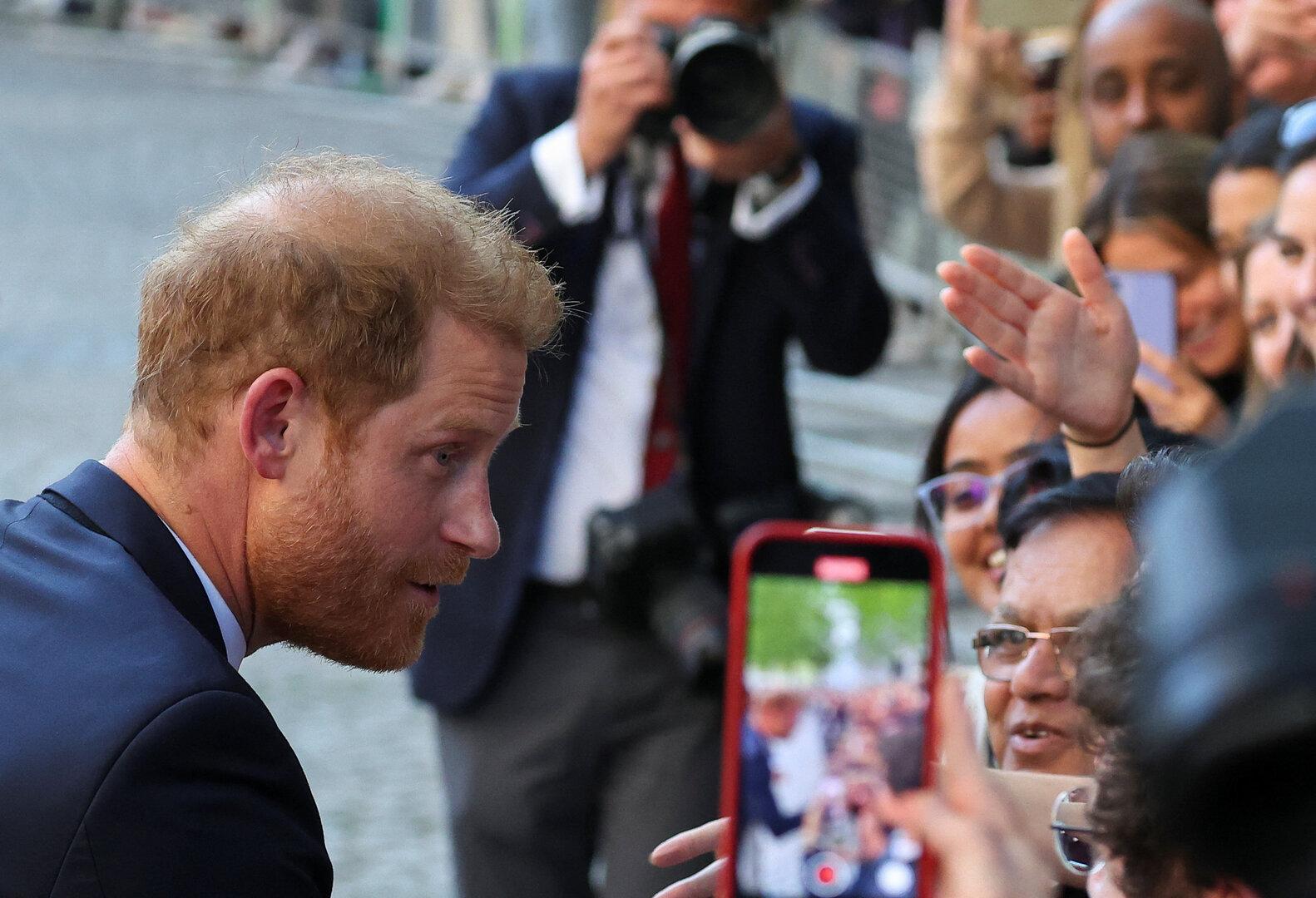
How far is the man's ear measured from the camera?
1.61 meters

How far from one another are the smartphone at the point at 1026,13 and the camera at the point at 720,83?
0.81m

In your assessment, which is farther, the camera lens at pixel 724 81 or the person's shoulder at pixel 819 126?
the person's shoulder at pixel 819 126

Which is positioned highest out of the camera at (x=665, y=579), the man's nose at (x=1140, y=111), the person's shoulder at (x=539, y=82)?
the man's nose at (x=1140, y=111)

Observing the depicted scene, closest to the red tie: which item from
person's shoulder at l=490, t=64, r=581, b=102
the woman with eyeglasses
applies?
person's shoulder at l=490, t=64, r=581, b=102

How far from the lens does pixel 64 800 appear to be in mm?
1377

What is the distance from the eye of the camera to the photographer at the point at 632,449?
2.98 metres

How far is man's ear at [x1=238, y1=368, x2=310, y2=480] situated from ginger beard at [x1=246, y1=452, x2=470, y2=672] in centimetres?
Result: 4

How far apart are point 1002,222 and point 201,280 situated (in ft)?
9.30

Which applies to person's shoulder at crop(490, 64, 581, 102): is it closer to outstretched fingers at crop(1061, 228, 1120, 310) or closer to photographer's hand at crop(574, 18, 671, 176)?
photographer's hand at crop(574, 18, 671, 176)

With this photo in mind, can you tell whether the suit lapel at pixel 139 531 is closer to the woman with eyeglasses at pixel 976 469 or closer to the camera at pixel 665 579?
the woman with eyeglasses at pixel 976 469

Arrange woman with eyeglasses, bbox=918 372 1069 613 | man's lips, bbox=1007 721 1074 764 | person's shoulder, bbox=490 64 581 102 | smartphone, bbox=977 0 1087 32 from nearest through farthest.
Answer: man's lips, bbox=1007 721 1074 764 < woman with eyeglasses, bbox=918 372 1069 613 < person's shoulder, bbox=490 64 581 102 < smartphone, bbox=977 0 1087 32

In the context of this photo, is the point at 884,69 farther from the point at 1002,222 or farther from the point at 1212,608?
the point at 1212,608

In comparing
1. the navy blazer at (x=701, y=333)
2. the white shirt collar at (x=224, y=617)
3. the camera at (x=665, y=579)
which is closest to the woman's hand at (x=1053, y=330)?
the white shirt collar at (x=224, y=617)

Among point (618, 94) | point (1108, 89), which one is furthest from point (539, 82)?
point (1108, 89)
